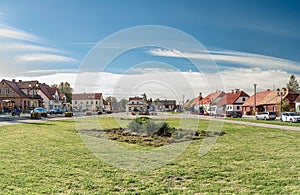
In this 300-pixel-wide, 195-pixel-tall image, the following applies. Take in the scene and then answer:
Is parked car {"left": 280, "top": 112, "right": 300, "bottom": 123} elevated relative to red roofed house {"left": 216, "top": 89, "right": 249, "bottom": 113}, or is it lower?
lower

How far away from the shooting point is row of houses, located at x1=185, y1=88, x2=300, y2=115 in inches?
2449

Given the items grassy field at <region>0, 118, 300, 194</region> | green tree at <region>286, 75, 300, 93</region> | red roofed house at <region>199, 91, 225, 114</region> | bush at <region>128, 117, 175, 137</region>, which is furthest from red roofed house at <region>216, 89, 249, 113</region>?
grassy field at <region>0, 118, 300, 194</region>

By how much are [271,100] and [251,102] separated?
30.9 feet

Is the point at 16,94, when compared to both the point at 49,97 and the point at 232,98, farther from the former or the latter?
the point at 232,98

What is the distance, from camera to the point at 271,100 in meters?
67.4

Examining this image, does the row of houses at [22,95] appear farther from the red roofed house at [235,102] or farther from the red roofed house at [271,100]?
the red roofed house at [271,100]

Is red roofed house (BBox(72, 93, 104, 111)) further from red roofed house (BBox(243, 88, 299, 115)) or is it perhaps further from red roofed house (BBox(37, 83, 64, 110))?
red roofed house (BBox(243, 88, 299, 115))

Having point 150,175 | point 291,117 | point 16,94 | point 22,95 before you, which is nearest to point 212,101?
point 291,117

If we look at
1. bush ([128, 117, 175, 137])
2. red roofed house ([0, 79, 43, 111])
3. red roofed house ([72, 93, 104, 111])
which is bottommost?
bush ([128, 117, 175, 137])

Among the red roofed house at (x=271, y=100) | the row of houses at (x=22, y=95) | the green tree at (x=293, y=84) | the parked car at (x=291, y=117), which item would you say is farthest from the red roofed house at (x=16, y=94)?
the green tree at (x=293, y=84)

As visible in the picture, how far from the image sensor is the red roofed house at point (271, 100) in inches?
2514

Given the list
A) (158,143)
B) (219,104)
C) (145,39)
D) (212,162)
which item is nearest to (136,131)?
(158,143)

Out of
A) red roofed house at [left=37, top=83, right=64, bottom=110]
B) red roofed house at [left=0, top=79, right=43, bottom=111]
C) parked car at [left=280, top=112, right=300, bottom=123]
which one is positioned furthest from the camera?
red roofed house at [left=37, top=83, right=64, bottom=110]

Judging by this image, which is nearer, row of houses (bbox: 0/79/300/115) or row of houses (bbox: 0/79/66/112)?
row of houses (bbox: 0/79/300/115)
